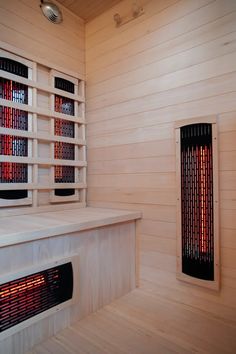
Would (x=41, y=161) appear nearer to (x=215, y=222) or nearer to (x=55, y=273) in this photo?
(x=55, y=273)

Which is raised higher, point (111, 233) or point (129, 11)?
point (129, 11)

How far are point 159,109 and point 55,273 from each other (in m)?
1.35

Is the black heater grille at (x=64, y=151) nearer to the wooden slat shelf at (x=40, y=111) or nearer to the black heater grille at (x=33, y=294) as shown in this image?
the wooden slat shelf at (x=40, y=111)

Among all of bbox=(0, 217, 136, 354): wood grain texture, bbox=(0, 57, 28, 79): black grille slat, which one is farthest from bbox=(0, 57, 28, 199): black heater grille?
bbox=(0, 217, 136, 354): wood grain texture

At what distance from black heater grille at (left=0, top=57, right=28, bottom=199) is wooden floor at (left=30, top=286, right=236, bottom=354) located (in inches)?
40.2

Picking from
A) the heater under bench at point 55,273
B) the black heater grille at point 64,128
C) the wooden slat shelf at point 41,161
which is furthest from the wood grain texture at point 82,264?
the black heater grille at point 64,128

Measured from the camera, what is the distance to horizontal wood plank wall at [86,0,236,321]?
5.13ft

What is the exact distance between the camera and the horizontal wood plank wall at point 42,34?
188 centimetres

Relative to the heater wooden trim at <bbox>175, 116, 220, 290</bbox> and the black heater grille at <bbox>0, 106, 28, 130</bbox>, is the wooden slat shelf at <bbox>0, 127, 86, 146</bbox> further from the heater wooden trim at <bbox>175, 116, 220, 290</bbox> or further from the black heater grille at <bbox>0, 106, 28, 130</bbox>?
the heater wooden trim at <bbox>175, 116, 220, 290</bbox>

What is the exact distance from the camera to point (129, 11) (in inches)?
81.4

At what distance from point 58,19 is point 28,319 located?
2291mm

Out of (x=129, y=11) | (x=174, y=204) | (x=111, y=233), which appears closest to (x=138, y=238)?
(x=111, y=233)

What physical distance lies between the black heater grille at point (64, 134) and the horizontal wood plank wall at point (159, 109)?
0.19 meters

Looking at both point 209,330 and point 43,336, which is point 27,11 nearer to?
point 43,336
